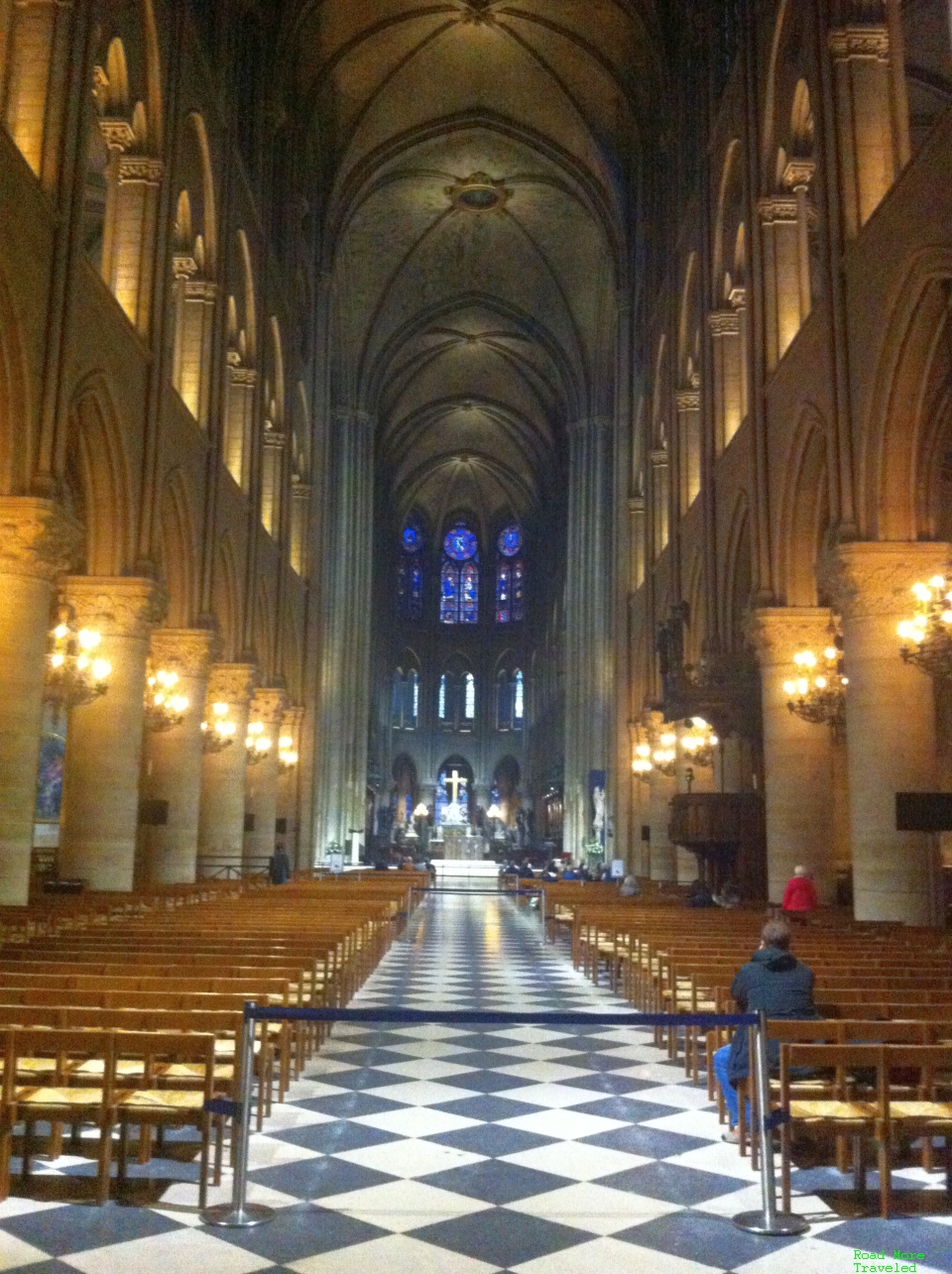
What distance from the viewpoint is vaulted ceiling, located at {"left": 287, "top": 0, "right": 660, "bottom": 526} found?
33.2m

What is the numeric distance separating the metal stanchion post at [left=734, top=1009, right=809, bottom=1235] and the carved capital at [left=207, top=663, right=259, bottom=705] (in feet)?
67.5

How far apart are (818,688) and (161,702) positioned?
33.6 ft

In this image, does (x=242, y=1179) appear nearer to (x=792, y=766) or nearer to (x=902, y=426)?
(x=902, y=426)

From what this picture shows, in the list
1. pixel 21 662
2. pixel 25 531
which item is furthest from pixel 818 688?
pixel 25 531

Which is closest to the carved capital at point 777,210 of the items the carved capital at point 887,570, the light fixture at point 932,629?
the carved capital at point 887,570

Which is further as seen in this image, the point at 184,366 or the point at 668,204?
the point at 668,204

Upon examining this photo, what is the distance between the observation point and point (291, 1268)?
14.8 ft

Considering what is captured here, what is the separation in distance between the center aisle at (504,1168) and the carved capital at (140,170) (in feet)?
45.2

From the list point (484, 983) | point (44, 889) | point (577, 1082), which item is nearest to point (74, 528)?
point (44, 889)

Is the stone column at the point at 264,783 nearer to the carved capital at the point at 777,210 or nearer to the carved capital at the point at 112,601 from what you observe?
the carved capital at the point at 112,601

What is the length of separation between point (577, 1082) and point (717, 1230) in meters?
3.24

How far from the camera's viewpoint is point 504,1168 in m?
5.98

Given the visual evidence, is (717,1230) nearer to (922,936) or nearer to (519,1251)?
(519,1251)

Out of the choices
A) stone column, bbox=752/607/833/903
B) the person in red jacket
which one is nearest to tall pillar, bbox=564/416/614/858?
stone column, bbox=752/607/833/903
